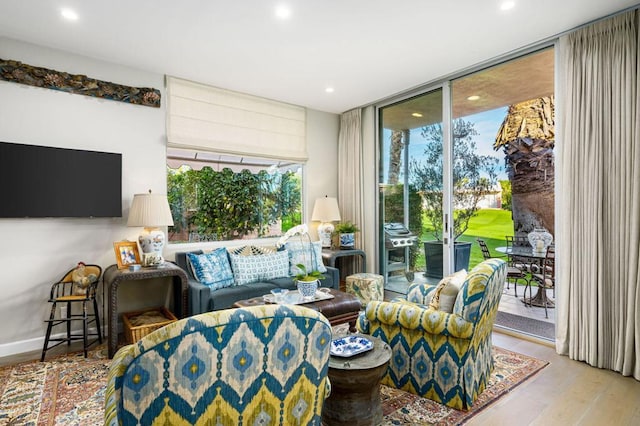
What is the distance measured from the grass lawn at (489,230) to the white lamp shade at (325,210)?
1.76 m

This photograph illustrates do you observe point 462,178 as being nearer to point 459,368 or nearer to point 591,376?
point 591,376

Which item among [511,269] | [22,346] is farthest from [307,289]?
[511,269]

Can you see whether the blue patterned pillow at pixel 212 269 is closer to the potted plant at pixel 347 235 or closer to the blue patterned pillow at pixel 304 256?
the blue patterned pillow at pixel 304 256

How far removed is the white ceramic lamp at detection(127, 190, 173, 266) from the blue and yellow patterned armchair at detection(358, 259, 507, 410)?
221cm

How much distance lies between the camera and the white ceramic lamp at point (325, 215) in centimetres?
504

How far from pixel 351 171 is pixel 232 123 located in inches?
75.3

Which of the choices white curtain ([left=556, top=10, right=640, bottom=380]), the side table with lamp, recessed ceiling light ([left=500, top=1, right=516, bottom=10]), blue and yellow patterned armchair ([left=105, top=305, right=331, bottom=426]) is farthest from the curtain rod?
blue and yellow patterned armchair ([left=105, top=305, right=331, bottom=426])

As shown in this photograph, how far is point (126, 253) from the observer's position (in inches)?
136

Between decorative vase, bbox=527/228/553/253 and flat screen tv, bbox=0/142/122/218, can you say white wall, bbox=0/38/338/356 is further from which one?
decorative vase, bbox=527/228/553/253

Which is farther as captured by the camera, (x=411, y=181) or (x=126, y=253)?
(x=411, y=181)

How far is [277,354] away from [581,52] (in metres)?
3.50

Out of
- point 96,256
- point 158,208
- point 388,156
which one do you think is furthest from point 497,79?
point 96,256

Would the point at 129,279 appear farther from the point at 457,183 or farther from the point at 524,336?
the point at 524,336

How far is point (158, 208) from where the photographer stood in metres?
3.49
